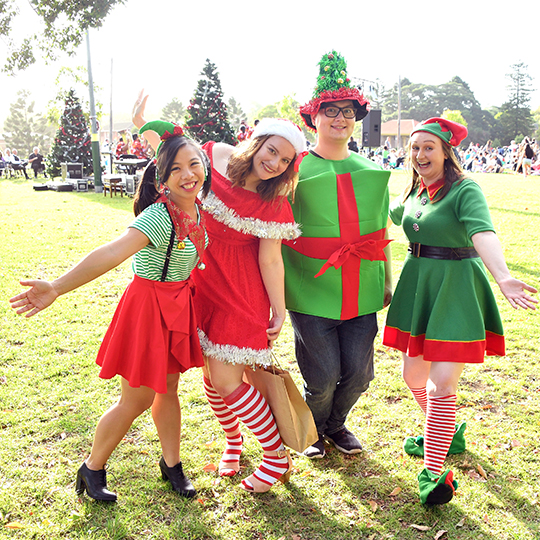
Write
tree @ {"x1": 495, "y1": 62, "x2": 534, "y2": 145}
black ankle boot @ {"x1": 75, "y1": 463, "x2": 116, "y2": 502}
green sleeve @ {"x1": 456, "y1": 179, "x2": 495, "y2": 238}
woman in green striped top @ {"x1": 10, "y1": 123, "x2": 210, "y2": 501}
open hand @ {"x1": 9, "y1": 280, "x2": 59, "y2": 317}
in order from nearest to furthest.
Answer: open hand @ {"x1": 9, "y1": 280, "x2": 59, "y2": 317}, woman in green striped top @ {"x1": 10, "y1": 123, "x2": 210, "y2": 501}, green sleeve @ {"x1": 456, "y1": 179, "x2": 495, "y2": 238}, black ankle boot @ {"x1": 75, "y1": 463, "x2": 116, "y2": 502}, tree @ {"x1": 495, "y1": 62, "x2": 534, "y2": 145}

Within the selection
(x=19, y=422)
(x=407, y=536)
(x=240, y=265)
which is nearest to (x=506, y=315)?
(x=407, y=536)

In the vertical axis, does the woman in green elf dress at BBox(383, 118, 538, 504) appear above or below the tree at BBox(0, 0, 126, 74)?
below

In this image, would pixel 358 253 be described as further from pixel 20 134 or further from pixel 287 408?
pixel 20 134

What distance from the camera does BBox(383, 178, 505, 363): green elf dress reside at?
8.13ft

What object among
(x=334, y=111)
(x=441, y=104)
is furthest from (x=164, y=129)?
(x=441, y=104)

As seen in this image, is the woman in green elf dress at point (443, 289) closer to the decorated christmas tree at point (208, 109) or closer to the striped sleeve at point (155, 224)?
the striped sleeve at point (155, 224)

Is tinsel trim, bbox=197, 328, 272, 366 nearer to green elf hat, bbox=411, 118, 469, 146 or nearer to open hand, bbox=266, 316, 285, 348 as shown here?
open hand, bbox=266, 316, 285, 348

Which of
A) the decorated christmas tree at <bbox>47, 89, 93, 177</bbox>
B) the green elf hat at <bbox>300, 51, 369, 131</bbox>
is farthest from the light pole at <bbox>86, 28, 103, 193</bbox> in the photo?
the green elf hat at <bbox>300, 51, 369, 131</bbox>

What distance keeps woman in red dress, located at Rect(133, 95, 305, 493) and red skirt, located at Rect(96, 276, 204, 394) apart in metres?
0.21

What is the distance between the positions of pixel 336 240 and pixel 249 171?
671 mm

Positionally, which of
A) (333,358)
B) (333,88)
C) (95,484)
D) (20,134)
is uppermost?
(20,134)

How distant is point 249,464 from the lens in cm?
291

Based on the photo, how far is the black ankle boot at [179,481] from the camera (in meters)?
2.59

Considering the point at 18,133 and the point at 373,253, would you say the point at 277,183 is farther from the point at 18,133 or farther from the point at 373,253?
the point at 18,133
